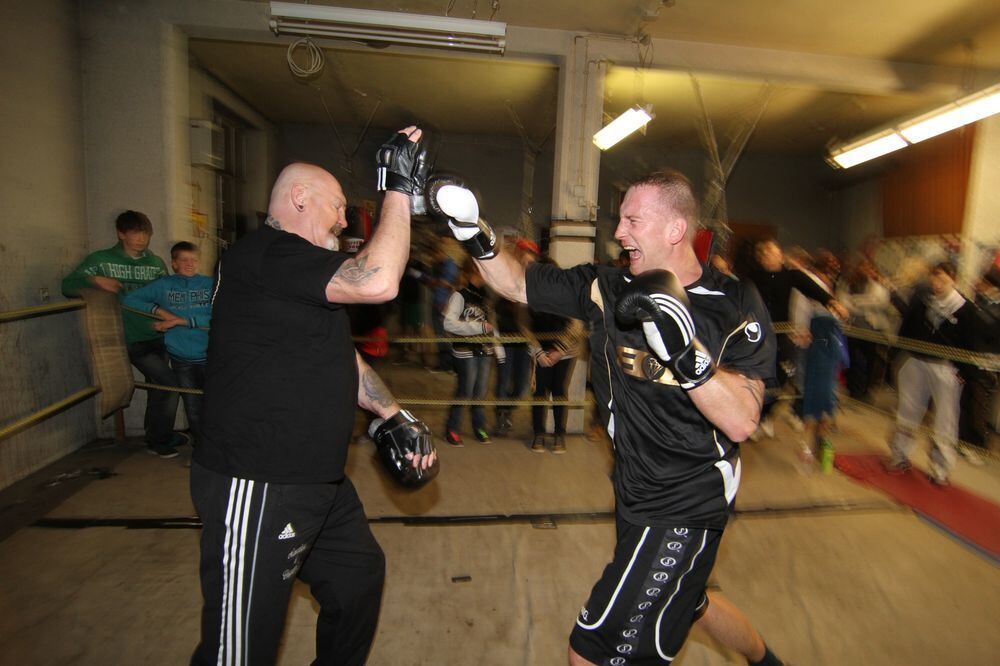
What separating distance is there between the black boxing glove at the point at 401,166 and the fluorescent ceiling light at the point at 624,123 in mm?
3797

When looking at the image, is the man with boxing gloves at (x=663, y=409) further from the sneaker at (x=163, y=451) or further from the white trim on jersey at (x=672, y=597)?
the sneaker at (x=163, y=451)

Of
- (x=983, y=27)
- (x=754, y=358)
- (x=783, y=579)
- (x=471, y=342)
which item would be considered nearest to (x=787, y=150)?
(x=983, y=27)

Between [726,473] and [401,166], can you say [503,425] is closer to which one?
[726,473]

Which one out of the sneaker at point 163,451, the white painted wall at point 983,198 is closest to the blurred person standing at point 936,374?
the white painted wall at point 983,198

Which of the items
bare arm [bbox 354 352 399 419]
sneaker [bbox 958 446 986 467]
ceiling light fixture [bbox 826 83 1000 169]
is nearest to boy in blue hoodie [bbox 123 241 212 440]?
bare arm [bbox 354 352 399 419]

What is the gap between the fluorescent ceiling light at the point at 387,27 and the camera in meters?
4.19

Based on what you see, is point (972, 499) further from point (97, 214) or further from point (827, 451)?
point (97, 214)

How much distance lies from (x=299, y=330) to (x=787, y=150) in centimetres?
1162

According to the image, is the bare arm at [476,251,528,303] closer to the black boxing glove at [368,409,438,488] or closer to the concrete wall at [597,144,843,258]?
the black boxing glove at [368,409,438,488]

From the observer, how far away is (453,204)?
1.79 metres

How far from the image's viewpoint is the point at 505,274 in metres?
1.98

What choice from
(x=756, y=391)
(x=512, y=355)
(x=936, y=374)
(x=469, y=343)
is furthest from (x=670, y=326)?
(x=936, y=374)

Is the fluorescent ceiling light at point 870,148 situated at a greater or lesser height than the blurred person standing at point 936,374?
greater

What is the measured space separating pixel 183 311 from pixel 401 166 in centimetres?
334
